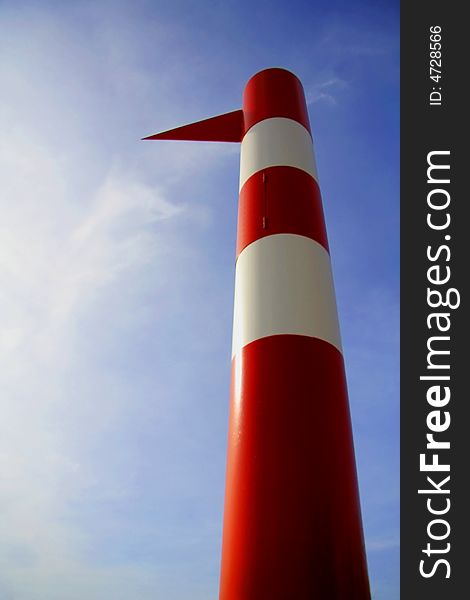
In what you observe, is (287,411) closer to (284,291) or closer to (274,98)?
(284,291)

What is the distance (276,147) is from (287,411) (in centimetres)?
226

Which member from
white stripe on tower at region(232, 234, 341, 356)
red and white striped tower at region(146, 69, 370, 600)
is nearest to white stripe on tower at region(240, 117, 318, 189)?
red and white striped tower at region(146, 69, 370, 600)

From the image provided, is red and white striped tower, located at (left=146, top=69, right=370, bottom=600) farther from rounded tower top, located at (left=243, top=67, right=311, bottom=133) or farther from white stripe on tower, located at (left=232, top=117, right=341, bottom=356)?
rounded tower top, located at (left=243, top=67, right=311, bottom=133)

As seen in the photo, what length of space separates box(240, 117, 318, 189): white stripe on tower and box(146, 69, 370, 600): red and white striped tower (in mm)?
13

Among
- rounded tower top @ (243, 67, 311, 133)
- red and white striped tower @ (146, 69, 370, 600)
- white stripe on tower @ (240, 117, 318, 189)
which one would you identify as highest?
rounded tower top @ (243, 67, 311, 133)

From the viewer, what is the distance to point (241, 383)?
333cm

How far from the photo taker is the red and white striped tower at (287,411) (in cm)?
272

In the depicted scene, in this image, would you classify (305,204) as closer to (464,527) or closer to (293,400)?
(293,400)

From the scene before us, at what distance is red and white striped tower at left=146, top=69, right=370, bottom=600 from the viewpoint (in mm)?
2719

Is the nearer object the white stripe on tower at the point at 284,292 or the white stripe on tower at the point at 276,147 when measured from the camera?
the white stripe on tower at the point at 284,292

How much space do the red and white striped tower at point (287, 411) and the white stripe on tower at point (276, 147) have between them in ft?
0.04

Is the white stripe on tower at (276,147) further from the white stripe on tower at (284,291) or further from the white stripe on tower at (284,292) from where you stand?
the white stripe on tower at (284,292)

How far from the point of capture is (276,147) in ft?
14.1

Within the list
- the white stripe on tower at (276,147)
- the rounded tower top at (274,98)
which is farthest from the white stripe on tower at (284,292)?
the rounded tower top at (274,98)
